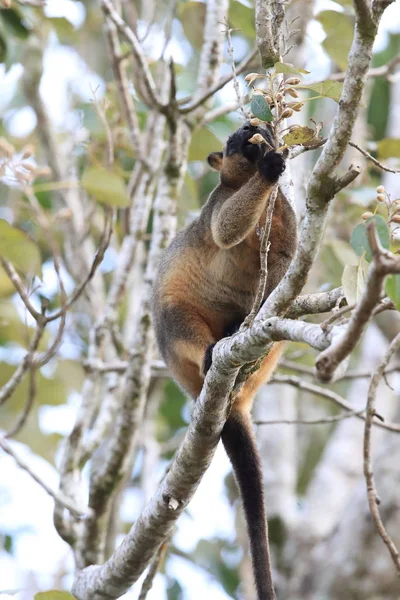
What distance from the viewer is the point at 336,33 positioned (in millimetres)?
Answer: 5324

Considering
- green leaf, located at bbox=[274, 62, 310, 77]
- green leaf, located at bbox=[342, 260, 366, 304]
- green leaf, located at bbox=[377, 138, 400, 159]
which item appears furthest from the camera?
green leaf, located at bbox=[377, 138, 400, 159]

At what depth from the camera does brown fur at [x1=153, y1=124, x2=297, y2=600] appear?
408cm

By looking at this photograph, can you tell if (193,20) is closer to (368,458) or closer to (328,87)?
(328,87)

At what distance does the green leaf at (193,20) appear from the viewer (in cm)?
634

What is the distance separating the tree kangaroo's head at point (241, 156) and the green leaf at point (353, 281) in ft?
5.50

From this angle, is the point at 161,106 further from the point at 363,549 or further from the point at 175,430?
the point at 175,430

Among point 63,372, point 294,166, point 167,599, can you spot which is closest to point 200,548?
point 167,599

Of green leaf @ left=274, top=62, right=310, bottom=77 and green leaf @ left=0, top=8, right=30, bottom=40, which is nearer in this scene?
green leaf @ left=274, top=62, right=310, bottom=77

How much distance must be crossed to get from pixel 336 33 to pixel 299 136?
2.65m

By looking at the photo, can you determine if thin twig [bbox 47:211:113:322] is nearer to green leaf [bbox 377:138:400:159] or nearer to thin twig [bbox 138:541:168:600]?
thin twig [bbox 138:541:168:600]

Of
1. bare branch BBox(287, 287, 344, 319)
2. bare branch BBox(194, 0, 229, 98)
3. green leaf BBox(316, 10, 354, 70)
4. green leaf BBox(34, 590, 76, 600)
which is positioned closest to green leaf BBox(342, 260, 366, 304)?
bare branch BBox(287, 287, 344, 319)

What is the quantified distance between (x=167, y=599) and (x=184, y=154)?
3.60m

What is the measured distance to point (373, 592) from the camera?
21.3 feet

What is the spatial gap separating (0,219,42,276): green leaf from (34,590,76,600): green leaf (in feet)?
5.40
